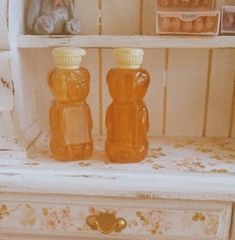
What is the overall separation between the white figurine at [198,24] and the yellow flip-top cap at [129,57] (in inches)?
5.9

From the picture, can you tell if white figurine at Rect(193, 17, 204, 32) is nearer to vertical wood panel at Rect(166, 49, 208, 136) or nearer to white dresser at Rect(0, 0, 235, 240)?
white dresser at Rect(0, 0, 235, 240)

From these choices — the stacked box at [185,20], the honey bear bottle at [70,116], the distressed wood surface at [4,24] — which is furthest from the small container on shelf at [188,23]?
the distressed wood surface at [4,24]

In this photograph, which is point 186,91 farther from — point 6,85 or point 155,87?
point 6,85

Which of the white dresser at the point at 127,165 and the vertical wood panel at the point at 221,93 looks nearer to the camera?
the white dresser at the point at 127,165

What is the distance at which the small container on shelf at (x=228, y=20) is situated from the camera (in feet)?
2.91

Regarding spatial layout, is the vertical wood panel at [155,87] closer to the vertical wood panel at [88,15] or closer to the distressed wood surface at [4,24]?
the vertical wood panel at [88,15]

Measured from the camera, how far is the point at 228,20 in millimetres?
896

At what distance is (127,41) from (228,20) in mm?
235

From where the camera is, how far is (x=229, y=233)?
0.82 m

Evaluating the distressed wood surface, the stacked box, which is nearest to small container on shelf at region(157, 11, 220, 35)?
the stacked box

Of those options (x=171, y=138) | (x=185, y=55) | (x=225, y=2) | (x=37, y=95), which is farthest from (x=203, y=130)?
(x=37, y=95)

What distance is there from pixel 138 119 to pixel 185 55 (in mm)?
261

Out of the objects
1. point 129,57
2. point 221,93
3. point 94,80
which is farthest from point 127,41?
point 221,93

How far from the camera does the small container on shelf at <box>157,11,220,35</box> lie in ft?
2.85
